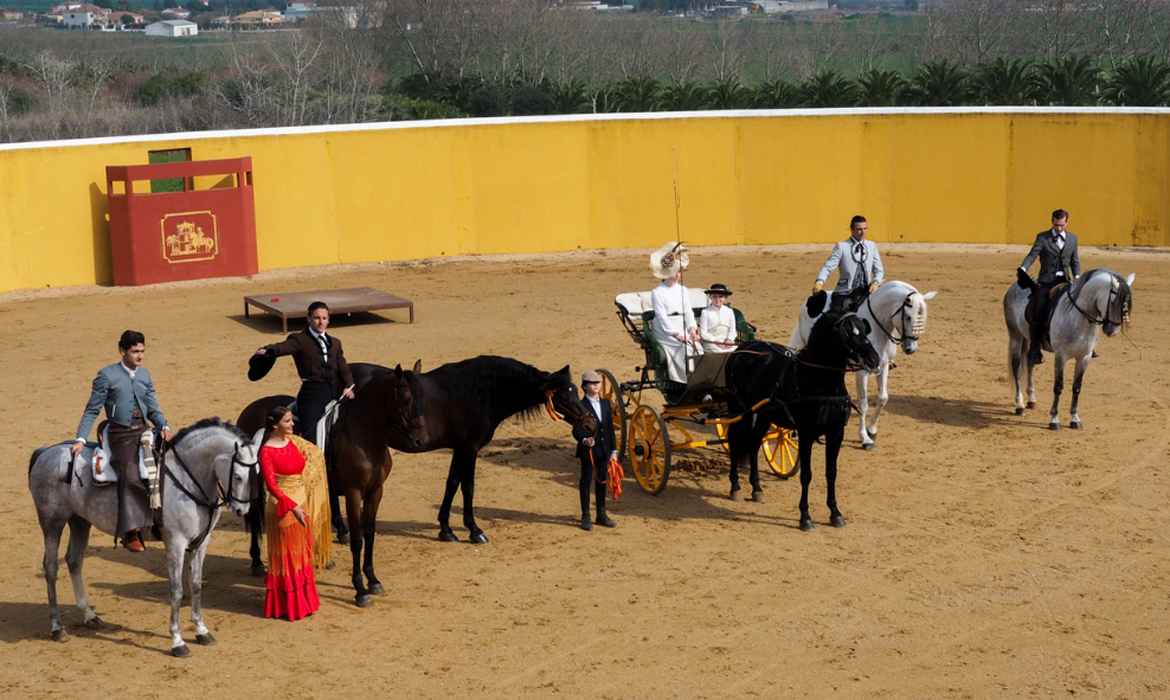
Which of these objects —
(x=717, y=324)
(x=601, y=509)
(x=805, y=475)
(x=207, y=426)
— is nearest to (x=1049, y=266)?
(x=717, y=324)

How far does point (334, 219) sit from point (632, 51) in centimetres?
2410

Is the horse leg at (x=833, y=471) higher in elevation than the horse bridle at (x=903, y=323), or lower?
lower

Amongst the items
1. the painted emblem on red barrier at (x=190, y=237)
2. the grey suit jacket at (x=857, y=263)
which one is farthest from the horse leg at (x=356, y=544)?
the painted emblem on red barrier at (x=190, y=237)

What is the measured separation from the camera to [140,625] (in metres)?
9.13

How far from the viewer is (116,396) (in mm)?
8758

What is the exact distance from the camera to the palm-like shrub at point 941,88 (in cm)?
2783

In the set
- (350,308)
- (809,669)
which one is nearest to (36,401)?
(350,308)

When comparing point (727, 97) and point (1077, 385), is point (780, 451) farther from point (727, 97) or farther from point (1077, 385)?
point (727, 97)

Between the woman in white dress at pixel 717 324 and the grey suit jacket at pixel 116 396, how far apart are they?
5253 millimetres

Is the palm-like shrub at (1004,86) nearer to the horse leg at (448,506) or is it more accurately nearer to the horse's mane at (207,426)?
the horse leg at (448,506)

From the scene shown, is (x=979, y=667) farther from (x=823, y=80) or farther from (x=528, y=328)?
(x=823, y=80)

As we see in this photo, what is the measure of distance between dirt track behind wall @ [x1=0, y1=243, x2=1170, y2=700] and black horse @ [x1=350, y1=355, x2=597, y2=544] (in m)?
1.06

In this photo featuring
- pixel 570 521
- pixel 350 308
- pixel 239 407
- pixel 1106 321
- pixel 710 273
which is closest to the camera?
pixel 570 521

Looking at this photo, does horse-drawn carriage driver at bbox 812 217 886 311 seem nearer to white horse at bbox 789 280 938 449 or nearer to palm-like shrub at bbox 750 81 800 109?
white horse at bbox 789 280 938 449
